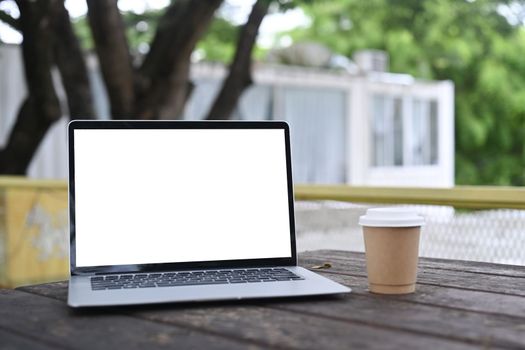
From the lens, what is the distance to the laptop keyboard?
1.25 m

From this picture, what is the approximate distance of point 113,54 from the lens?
409cm

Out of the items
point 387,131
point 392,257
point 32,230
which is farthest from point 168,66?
point 387,131

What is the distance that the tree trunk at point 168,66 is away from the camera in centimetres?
418

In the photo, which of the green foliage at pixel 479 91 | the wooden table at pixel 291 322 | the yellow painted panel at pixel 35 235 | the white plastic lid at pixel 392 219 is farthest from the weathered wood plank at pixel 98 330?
the green foliage at pixel 479 91

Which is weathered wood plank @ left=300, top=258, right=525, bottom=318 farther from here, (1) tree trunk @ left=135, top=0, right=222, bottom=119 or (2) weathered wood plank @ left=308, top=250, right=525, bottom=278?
(1) tree trunk @ left=135, top=0, right=222, bottom=119

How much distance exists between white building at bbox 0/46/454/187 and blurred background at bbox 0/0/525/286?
0.02 metres

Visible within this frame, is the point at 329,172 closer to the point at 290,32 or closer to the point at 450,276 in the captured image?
the point at 290,32

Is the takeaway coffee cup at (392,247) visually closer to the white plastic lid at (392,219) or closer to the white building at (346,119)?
the white plastic lid at (392,219)

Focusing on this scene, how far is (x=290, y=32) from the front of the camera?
1644 centimetres

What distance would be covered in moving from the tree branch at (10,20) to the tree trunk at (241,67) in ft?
3.94

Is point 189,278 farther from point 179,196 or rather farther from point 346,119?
point 346,119

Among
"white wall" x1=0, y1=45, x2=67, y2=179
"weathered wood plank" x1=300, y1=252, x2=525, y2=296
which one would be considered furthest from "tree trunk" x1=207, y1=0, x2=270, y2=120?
"weathered wood plank" x1=300, y1=252, x2=525, y2=296

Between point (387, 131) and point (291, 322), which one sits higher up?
point (387, 131)

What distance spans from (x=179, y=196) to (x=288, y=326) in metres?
0.44
